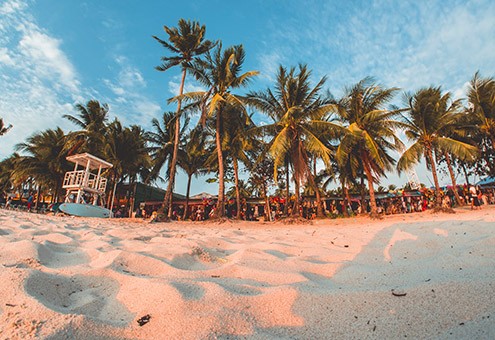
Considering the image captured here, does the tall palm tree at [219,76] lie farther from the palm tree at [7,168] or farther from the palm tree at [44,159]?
the palm tree at [7,168]

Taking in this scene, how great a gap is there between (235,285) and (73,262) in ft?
4.20

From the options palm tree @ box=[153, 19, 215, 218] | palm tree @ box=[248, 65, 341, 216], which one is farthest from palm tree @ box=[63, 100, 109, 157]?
palm tree @ box=[248, 65, 341, 216]

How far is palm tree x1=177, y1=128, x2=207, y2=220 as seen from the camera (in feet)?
54.9

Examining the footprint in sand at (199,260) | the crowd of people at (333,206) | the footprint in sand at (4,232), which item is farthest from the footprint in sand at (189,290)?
the crowd of people at (333,206)

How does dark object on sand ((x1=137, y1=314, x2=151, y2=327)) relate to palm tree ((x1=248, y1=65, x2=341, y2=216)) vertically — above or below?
below

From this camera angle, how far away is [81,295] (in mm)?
1468

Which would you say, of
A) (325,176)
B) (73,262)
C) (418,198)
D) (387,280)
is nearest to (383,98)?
(325,176)

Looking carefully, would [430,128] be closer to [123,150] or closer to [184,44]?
[184,44]

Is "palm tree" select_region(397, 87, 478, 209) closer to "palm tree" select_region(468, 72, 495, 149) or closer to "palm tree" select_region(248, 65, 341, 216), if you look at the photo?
"palm tree" select_region(468, 72, 495, 149)

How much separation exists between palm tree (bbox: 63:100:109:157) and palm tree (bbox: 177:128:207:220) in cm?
562

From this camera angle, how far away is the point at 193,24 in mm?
14188

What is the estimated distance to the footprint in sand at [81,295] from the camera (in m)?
1.25

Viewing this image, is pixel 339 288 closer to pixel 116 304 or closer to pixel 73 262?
pixel 116 304

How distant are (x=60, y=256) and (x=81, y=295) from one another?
2.81 feet
